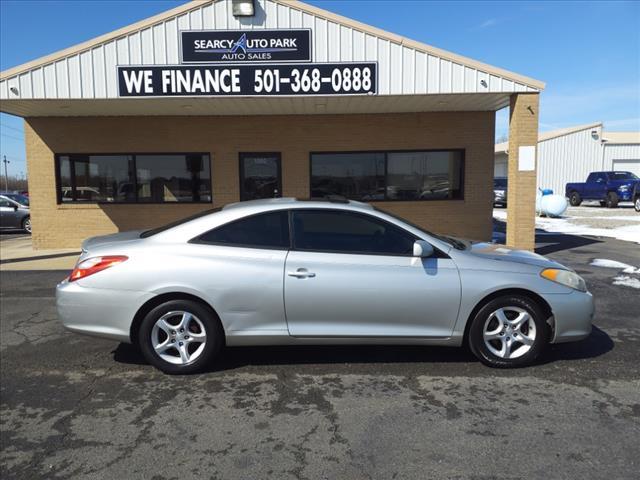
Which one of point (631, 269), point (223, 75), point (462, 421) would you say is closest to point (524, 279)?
point (462, 421)

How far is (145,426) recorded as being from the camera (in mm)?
3539

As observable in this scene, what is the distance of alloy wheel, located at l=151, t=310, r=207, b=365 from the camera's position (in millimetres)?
4383

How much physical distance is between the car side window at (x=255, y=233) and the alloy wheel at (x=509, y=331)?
1.92m

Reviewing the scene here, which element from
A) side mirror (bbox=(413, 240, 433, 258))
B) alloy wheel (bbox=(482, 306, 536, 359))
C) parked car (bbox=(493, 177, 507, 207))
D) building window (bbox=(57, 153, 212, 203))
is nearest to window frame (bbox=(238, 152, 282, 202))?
building window (bbox=(57, 153, 212, 203))

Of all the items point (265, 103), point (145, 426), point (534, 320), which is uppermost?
point (265, 103)

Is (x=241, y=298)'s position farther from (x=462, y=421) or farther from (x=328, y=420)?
(x=462, y=421)

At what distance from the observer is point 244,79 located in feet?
30.3

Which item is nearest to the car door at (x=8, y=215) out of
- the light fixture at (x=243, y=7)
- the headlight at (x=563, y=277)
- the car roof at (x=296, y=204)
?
the light fixture at (x=243, y=7)

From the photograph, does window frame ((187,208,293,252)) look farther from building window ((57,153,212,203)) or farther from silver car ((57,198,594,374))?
building window ((57,153,212,203))

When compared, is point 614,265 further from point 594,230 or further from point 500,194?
point 500,194

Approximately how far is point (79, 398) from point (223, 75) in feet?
21.9

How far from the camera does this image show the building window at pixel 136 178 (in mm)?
12734

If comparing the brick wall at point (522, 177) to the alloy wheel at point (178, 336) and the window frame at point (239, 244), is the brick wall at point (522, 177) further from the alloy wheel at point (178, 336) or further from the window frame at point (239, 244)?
the alloy wheel at point (178, 336)

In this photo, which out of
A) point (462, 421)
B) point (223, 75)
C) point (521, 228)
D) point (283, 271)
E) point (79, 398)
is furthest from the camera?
point (521, 228)
